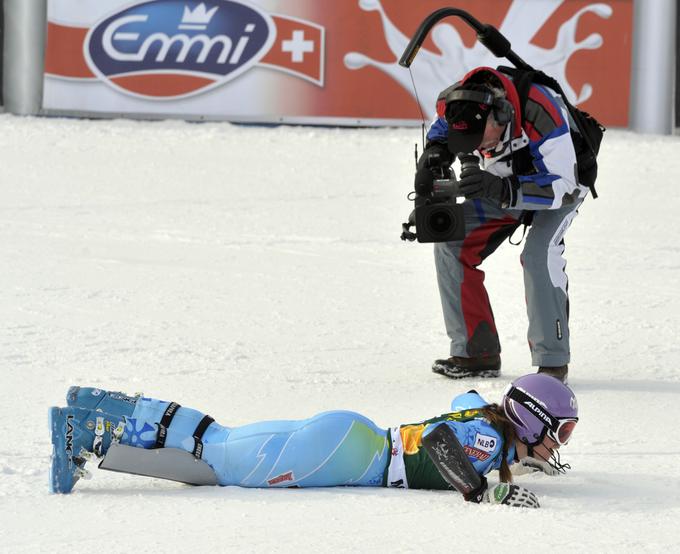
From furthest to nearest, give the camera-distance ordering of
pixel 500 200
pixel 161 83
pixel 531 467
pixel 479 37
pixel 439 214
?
pixel 161 83 → pixel 479 37 → pixel 439 214 → pixel 500 200 → pixel 531 467

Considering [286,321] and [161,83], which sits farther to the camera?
[161,83]

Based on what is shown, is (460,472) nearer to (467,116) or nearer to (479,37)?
(467,116)

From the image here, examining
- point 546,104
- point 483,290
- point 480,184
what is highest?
point 546,104

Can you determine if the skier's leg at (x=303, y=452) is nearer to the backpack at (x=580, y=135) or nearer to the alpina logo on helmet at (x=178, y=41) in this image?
the backpack at (x=580, y=135)

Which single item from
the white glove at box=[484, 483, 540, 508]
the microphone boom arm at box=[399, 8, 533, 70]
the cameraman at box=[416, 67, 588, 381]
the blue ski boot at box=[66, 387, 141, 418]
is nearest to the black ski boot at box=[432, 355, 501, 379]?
the cameraman at box=[416, 67, 588, 381]

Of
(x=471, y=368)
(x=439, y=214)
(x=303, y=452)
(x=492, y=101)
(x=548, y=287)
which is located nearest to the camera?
(x=303, y=452)

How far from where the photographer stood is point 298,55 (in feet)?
37.8

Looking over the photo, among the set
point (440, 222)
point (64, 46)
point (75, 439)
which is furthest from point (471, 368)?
point (64, 46)

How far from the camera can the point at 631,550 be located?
3.70 metres

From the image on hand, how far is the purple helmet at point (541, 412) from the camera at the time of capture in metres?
4.15

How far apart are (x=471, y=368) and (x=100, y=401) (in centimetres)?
226

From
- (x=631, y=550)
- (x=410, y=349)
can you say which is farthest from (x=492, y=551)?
(x=410, y=349)

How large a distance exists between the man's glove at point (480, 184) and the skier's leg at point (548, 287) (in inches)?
14.1

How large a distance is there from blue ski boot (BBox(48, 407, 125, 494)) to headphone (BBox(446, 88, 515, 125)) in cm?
203
